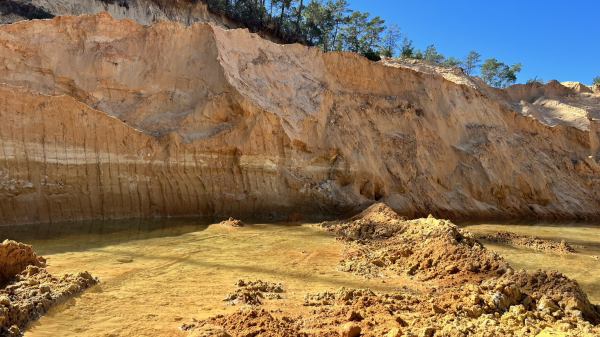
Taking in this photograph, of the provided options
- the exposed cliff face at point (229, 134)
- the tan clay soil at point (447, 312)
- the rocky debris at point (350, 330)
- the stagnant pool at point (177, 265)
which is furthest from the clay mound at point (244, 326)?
the exposed cliff face at point (229, 134)

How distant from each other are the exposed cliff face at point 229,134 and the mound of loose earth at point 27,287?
4187mm

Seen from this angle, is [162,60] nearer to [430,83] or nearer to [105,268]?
[105,268]

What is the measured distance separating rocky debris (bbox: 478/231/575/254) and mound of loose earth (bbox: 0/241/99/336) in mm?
8123

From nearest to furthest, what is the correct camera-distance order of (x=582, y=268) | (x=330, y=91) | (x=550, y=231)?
(x=582, y=268) → (x=550, y=231) → (x=330, y=91)

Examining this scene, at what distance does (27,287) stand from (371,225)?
6.39 metres

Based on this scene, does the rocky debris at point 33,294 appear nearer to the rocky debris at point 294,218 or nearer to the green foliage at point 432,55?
the rocky debris at point 294,218

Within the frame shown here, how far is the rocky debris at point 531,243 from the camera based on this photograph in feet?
26.9

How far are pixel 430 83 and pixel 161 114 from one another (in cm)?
1091

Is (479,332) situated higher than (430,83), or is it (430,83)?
(430,83)

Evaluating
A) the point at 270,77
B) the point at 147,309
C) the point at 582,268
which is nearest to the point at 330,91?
the point at 270,77

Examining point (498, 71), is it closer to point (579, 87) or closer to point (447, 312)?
point (579, 87)

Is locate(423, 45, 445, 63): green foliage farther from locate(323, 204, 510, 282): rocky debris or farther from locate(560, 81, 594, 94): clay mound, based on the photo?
locate(323, 204, 510, 282): rocky debris

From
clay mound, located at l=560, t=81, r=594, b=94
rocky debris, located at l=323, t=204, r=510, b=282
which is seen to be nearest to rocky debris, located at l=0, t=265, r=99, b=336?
rocky debris, located at l=323, t=204, r=510, b=282

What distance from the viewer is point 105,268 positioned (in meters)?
4.91
